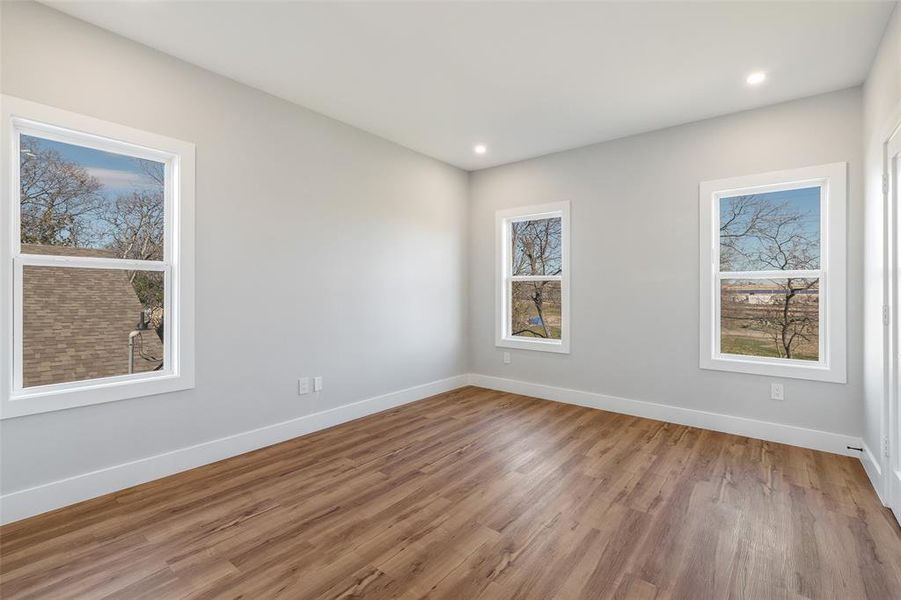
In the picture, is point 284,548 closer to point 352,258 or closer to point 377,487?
point 377,487

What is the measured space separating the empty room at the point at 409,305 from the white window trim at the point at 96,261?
2 centimetres

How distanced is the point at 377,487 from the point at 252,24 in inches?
114

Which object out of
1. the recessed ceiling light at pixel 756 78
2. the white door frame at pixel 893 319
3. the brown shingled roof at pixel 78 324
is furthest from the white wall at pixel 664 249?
the brown shingled roof at pixel 78 324

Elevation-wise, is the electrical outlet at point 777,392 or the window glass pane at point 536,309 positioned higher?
the window glass pane at point 536,309

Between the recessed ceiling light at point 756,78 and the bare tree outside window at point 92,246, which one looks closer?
the bare tree outside window at point 92,246

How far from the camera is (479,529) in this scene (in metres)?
2.08

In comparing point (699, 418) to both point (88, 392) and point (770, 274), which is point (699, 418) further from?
point (88, 392)

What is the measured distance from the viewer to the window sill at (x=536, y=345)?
447cm

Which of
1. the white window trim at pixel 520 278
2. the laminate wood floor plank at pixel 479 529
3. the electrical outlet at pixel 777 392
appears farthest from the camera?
A: the white window trim at pixel 520 278

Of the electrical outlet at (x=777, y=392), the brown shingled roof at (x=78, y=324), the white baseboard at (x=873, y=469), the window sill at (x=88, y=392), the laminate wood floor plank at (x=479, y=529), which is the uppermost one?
the brown shingled roof at (x=78, y=324)

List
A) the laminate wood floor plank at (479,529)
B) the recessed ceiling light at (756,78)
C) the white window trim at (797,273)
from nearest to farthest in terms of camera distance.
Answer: the laminate wood floor plank at (479,529)
the recessed ceiling light at (756,78)
the white window trim at (797,273)

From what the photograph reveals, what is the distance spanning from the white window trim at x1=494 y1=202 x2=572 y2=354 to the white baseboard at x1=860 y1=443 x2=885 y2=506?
2.34 meters

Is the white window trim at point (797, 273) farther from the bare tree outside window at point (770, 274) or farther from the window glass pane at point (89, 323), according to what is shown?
the window glass pane at point (89, 323)

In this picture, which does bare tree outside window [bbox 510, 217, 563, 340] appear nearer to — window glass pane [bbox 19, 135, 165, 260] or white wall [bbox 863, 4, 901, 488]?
white wall [bbox 863, 4, 901, 488]
